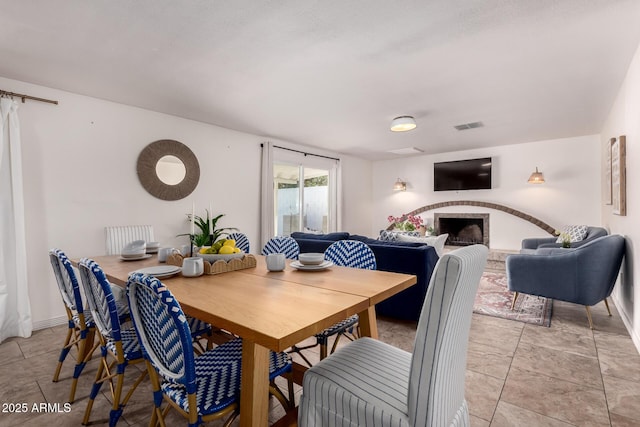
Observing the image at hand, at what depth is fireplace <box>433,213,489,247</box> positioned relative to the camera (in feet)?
20.6

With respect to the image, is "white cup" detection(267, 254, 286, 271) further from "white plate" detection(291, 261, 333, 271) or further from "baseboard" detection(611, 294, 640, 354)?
"baseboard" detection(611, 294, 640, 354)

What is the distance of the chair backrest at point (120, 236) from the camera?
2.97m

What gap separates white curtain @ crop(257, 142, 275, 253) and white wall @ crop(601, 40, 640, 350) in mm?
4189

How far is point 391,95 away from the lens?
3.32m

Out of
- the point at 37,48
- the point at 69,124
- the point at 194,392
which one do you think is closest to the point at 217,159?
the point at 69,124

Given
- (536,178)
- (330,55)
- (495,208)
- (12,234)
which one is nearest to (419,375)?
(330,55)

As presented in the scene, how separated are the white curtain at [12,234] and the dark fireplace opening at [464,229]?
6644 mm

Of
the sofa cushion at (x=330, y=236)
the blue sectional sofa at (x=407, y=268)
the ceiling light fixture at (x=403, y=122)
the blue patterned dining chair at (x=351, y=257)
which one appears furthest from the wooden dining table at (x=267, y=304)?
the ceiling light fixture at (x=403, y=122)

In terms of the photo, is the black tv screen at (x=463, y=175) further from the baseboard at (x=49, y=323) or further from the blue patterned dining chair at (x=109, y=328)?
the baseboard at (x=49, y=323)

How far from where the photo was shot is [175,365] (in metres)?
1.08

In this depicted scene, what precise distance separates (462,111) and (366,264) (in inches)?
111

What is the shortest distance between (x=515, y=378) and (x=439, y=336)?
1.66m

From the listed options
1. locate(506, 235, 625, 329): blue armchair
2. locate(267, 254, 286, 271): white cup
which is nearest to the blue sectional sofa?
locate(506, 235, 625, 329): blue armchair

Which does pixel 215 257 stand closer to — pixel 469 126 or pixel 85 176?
pixel 85 176
